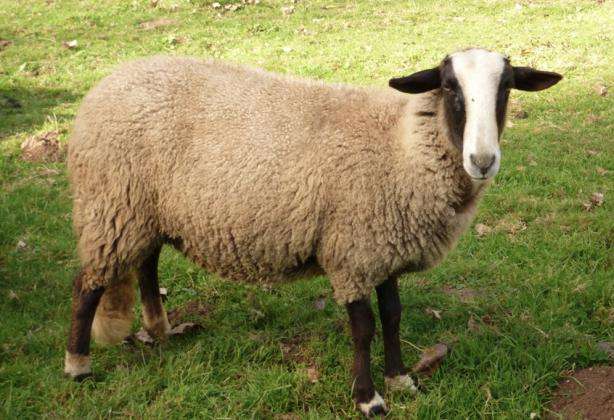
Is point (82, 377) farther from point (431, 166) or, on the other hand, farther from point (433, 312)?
point (431, 166)

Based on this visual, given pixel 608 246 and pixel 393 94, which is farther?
pixel 608 246

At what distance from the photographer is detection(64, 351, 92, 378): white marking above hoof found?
3939mm

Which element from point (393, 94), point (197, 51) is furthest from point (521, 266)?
point (197, 51)

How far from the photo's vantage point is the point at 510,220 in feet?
18.2

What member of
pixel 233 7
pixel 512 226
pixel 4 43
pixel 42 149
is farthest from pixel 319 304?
pixel 233 7

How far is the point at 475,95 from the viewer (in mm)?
3195

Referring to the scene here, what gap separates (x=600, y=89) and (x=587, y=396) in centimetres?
562

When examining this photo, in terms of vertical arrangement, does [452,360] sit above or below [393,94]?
below

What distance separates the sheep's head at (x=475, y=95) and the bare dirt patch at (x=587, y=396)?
137 cm

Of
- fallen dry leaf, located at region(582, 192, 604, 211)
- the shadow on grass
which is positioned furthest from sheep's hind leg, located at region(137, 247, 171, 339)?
the shadow on grass

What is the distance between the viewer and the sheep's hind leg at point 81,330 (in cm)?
394

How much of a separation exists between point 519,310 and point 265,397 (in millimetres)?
1897

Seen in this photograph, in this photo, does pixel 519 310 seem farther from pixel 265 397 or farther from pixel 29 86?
pixel 29 86

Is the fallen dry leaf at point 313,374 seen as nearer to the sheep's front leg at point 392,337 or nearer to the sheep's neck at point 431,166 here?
the sheep's front leg at point 392,337
